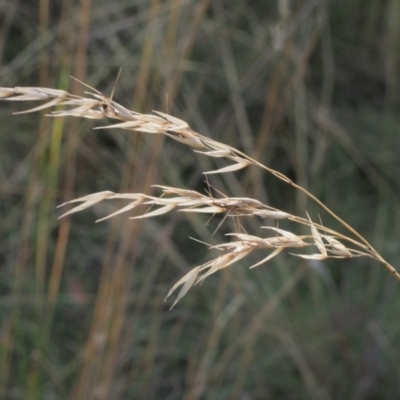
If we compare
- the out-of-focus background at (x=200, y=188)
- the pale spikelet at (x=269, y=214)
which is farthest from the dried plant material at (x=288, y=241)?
the out-of-focus background at (x=200, y=188)

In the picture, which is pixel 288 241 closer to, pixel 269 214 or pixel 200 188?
pixel 269 214

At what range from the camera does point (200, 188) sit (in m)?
1.97

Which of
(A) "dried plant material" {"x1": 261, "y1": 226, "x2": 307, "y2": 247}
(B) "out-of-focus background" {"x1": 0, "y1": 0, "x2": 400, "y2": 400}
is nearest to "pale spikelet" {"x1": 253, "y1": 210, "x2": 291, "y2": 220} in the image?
(A) "dried plant material" {"x1": 261, "y1": 226, "x2": 307, "y2": 247}

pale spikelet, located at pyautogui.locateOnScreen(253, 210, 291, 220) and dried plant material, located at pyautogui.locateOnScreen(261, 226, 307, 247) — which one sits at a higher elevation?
pale spikelet, located at pyautogui.locateOnScreen(253, 210, 291, 220)

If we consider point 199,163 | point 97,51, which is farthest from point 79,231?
point 97,51

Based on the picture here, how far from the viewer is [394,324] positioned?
1666 mm

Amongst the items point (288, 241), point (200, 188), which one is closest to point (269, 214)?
point (288, 241)

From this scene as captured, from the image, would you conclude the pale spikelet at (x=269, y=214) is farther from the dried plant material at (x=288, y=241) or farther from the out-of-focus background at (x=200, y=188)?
the out-of-focus background at (x=200, y=188)

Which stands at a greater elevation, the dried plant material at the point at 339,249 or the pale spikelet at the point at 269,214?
the pale spikelet at the point at 269,214

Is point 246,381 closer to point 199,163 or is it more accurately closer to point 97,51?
point 199,163

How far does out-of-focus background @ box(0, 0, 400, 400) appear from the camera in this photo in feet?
4.96

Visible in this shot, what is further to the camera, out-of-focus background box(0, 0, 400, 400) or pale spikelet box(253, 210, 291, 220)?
out-of-focus background box(0, 0, 400, 400)

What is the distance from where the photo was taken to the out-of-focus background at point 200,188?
1511 millimetres

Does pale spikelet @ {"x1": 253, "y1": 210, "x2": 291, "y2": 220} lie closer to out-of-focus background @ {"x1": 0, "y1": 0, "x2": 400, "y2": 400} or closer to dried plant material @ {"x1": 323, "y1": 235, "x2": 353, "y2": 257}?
dried plant material @ {"x1": 323, "y1": 235, "x2": 353, "y2": 257}
